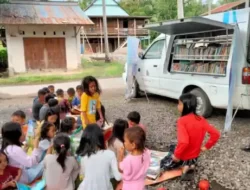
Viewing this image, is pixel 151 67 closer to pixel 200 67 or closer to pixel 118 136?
pixel 200 67

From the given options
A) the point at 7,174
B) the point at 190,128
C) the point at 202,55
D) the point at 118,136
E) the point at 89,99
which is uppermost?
the point at 202,55

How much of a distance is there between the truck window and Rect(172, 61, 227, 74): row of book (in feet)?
2.01

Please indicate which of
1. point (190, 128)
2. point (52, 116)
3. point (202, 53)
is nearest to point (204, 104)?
point (202, 53)

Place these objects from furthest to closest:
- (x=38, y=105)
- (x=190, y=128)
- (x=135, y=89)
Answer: (x=135, y=89), (x=38, y=105), (x=190, y=128)

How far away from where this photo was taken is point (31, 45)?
1648cm

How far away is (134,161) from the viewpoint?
2463 mm

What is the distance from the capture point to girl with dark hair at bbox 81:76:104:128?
4.10 metres

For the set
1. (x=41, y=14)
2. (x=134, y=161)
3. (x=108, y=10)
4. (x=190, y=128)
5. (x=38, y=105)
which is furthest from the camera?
(x=108, y=10)

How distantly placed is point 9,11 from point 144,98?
469 inches

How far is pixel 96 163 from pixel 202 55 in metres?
4.40

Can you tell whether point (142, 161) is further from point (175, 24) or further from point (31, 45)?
point (31, 45)

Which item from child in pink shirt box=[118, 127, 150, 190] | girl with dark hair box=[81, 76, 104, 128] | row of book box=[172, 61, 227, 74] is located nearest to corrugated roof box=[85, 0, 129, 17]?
row of book box=[172, 61, 227, 74]

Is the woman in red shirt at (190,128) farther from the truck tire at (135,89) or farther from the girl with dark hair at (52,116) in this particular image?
the truck tire at (135,89)

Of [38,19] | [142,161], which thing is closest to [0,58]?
[38,19]
